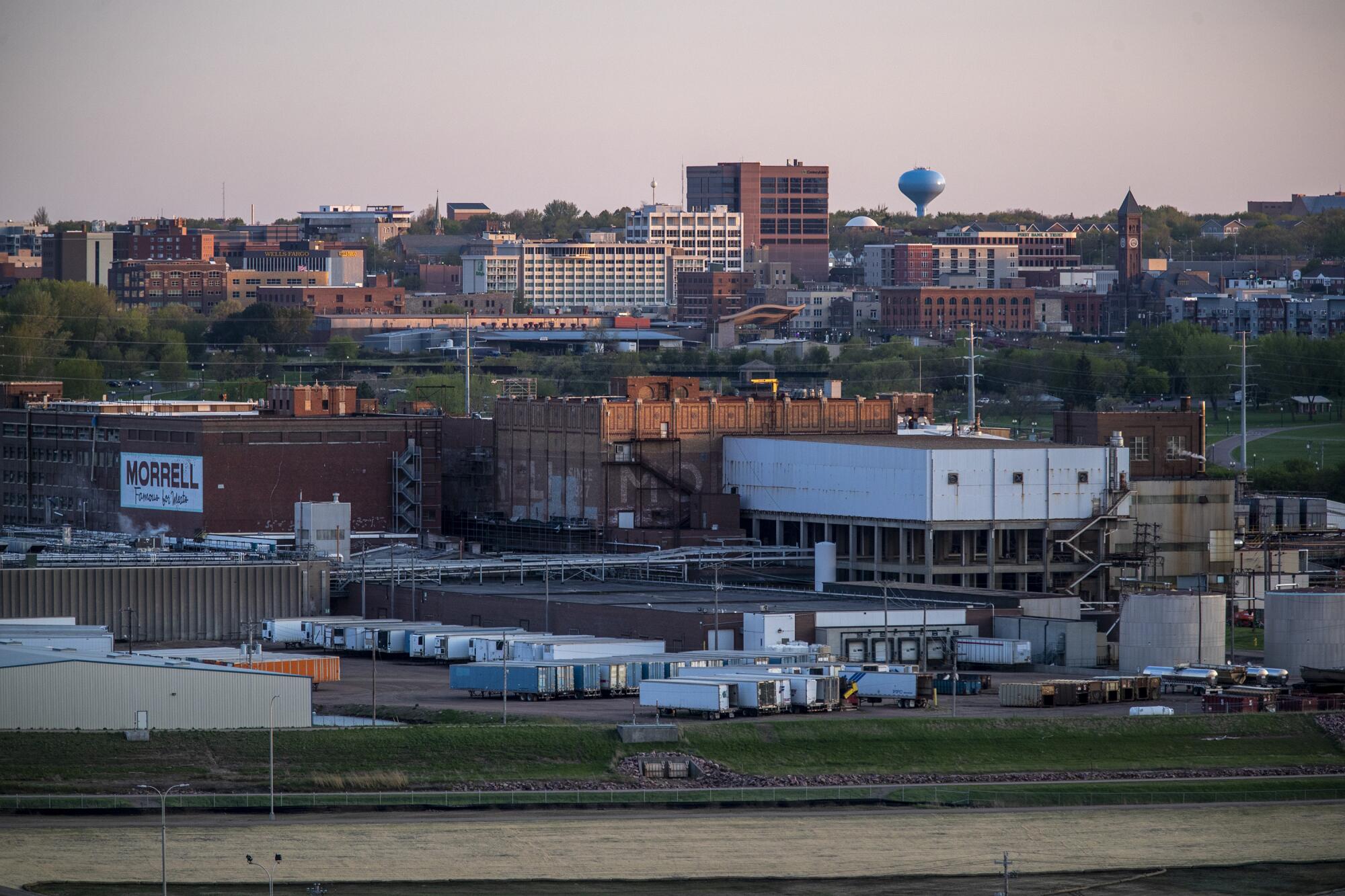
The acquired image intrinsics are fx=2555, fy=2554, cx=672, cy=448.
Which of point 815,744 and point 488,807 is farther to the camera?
point 815,744

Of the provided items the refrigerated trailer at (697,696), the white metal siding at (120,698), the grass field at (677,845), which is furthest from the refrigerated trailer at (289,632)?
the grass field at (677,845)

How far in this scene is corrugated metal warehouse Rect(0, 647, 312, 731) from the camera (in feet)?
197

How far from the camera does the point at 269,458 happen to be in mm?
96312

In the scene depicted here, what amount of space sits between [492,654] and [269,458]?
25.2m

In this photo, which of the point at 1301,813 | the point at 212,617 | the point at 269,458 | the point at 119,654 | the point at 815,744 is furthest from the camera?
the point at 269,458

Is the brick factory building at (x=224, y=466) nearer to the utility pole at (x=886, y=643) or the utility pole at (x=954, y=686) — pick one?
the utility pole at (x=886, y=643)

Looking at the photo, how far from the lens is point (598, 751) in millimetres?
60250

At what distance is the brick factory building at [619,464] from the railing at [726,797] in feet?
117

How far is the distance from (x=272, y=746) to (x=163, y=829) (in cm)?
907

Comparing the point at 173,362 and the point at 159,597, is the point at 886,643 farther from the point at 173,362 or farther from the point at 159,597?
Answer: the point at 173,362

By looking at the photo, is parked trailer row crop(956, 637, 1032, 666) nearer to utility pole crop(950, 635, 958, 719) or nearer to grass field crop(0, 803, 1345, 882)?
utility pole crop(950, 635, 958, 719)

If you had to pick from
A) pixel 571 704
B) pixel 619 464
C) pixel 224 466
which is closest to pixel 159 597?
pixel 224 466

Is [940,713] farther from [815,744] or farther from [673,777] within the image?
[673,777]

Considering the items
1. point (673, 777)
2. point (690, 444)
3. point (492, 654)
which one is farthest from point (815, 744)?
point (690, 444)
